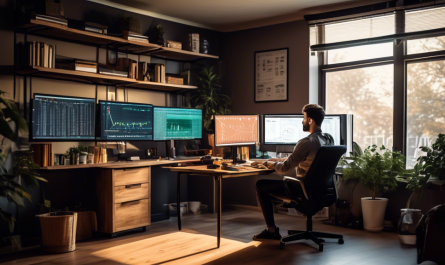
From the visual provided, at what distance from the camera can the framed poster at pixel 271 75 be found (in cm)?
579

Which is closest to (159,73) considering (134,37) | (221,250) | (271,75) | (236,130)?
(134,37)

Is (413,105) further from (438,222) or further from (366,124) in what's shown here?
(438,222)

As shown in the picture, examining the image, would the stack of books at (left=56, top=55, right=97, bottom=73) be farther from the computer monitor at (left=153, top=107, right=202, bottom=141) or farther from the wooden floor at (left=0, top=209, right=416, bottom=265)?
the wooden floor at (left=0, top=209, right=416, bottom=265)

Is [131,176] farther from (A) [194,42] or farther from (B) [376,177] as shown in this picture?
(B) [376,177]

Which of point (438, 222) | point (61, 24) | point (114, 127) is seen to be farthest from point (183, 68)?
point (438, 222)

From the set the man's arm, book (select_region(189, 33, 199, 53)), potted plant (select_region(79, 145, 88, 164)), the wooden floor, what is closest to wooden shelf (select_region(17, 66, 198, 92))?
book (select_region(189, 33, 199, 53))

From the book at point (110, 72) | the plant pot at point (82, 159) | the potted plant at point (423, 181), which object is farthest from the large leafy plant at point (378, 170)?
the plant pot at point (82, 159)

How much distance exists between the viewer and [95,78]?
4594 millimetres

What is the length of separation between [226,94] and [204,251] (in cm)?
308

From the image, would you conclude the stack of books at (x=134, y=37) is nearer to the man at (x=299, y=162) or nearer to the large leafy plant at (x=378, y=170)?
the man at (x=299, y=162)

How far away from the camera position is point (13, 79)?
4.08 meters

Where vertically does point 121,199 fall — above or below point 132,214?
above

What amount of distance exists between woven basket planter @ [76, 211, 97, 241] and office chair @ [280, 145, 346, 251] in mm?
1845

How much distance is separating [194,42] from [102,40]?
1.39 meters
